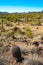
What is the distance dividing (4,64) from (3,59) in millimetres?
970

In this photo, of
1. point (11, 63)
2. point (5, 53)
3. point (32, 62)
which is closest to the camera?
point (32, 62)

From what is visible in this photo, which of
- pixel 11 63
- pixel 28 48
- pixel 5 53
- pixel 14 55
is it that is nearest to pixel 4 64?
pixel 11 63

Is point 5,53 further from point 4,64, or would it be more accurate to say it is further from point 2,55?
point 4,64

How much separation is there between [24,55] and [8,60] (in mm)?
1507

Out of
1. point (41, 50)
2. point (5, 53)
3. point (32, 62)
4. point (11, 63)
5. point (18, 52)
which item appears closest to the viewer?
point (32, 62)

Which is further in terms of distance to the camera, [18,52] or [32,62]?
[18,52]

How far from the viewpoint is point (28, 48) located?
1538 cm

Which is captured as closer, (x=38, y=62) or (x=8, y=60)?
(x=38, y=62)

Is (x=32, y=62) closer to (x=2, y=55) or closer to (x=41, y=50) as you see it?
(x=2, y=55)

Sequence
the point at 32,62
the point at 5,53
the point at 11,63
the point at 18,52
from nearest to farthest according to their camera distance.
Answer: the point at 32,62 < the point at 11,63 < the point at 18,52 < the point at 5,53

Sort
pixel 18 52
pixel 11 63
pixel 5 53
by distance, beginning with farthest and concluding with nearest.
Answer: pixel 5 53
pixel 18 52
pixel 11 63

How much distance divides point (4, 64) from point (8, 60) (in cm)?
94

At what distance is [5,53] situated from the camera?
14.7m

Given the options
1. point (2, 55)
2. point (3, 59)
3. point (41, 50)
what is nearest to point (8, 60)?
point (3, 59)
